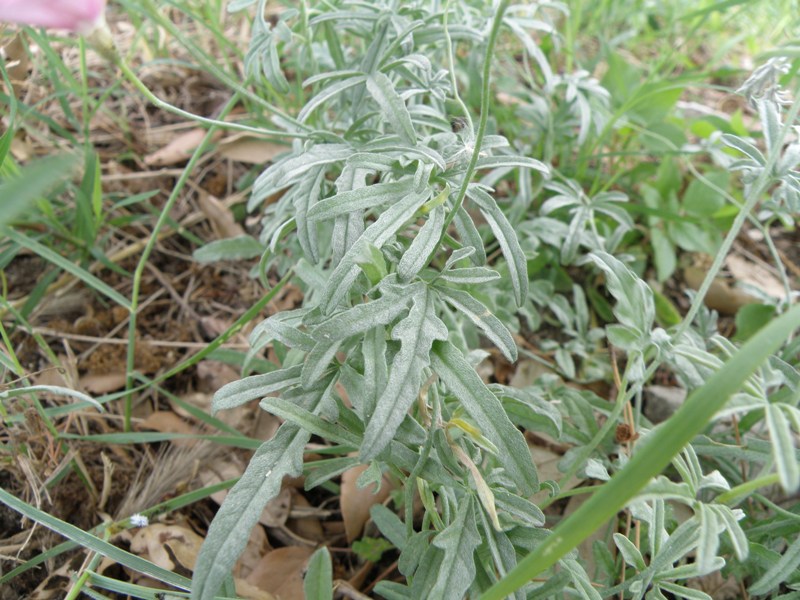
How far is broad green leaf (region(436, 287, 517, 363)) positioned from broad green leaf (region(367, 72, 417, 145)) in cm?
30

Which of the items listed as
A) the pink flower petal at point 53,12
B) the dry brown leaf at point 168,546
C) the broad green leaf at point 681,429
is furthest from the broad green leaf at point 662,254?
the pink flower petal at point 53,12

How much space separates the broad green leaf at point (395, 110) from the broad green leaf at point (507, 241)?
0.14 meters

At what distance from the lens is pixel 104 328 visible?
1687 millimetres

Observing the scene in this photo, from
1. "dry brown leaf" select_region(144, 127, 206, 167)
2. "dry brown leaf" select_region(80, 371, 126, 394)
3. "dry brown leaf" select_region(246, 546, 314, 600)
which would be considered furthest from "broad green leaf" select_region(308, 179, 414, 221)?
"dry brown leaf" select_region(144, 127, 206, 167)

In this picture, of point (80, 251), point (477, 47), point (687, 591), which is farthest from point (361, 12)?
point (687, 591)

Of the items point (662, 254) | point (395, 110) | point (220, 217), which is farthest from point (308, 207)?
point (662, 254)

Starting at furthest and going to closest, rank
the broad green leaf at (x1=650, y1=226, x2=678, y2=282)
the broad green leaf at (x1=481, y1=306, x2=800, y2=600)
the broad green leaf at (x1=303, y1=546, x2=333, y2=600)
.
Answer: the broad green leaf at (x1=650, y1=226, x2=678, y2=282)
the broad green leaf at (x1=303, y1=546, x2=333, y2=600)
the broad green leaf at (x1=481, y1=306, x2=800, y2=600)

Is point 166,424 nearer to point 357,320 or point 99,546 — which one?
point 99,546

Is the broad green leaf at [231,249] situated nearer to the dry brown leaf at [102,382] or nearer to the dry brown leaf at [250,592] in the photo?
the dry brown leaf at [102,382]

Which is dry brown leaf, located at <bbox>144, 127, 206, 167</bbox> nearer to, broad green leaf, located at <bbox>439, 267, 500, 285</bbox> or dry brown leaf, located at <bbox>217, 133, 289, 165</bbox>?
dry brown leaf, located at <bbox>217, 133, 289, 165</bbox>

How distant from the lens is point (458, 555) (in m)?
0.90

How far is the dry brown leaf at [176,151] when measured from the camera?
6.57 feet

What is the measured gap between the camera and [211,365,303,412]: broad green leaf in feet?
3.17

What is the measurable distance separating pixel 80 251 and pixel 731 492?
1.58 m
